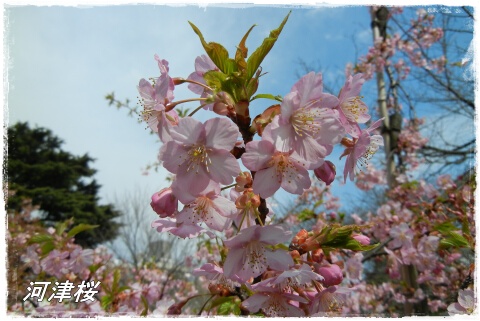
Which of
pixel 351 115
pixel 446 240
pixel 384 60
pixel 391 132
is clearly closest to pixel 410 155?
pixel 391 132

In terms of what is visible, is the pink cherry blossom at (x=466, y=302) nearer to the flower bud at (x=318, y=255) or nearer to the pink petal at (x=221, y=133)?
the flower bud at (x=318, y=255)

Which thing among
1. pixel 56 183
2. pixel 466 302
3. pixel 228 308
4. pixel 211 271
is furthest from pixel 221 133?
pixel 56 183

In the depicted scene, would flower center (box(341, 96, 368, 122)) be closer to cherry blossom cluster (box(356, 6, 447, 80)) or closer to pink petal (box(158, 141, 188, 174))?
pink petal (box(158, 141, 188, 174))

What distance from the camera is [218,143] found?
731 millimetres

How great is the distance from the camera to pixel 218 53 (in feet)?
2.56

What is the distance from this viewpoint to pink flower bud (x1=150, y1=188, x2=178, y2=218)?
2.52ft

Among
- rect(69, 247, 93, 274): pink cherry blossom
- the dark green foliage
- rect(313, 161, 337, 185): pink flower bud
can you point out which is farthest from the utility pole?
the dark green foliage

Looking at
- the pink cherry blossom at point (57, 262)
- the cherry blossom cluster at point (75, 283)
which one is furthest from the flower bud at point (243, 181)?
the pink cherry blossom at point (57, 262)

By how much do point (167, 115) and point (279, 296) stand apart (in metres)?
0.48

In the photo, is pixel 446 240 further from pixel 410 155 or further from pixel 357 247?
pixel 410 155

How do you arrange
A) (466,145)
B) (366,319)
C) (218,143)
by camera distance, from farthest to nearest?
(466,145)
(366,319)
(218,143)

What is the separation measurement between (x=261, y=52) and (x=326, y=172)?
11.4 inches

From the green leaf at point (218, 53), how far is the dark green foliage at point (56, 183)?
10.3 m

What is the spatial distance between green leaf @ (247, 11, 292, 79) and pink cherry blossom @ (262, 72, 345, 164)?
0.33 ft
